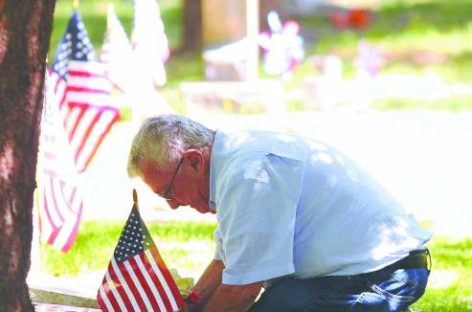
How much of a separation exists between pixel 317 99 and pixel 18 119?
10.2 metres

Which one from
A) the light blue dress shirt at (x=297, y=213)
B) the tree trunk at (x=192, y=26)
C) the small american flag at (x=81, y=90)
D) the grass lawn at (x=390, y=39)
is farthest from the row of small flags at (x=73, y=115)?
the tree trunk at (x=192, y=26)

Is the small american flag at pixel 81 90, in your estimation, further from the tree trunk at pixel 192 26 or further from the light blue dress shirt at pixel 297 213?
the tree trunk at pixel 192 26

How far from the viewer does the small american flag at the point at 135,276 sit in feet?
16.2

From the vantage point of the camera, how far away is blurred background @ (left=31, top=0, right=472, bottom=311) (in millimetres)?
8203

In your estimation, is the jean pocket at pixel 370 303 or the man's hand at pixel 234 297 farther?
the jean pocket at pixel 370 303

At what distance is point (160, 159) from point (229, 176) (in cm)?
25

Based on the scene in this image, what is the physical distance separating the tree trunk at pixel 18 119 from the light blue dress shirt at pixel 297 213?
0.76m

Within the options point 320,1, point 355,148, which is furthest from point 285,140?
point 320,1

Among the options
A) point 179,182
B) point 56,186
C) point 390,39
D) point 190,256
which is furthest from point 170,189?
point 390,39

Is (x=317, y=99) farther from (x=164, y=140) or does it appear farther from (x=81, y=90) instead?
(x=164, y=140)

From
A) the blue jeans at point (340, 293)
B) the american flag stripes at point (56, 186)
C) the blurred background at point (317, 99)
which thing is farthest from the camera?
the blurred background at point (317, 99)

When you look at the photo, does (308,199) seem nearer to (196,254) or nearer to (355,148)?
(196,254)

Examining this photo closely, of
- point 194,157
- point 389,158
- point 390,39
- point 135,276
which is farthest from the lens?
point 390,39

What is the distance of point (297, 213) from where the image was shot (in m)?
4.51
